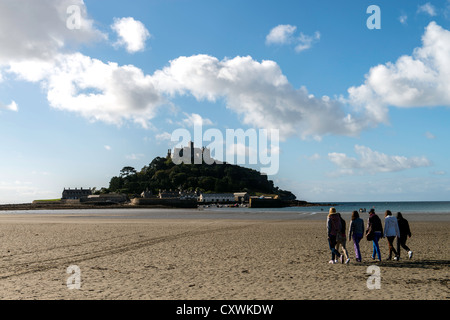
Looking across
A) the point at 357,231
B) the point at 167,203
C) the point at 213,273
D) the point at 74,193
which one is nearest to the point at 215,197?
the point at 167,203

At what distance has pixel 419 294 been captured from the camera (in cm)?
852

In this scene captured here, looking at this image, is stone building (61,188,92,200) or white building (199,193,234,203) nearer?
white building (199,193,234,203)

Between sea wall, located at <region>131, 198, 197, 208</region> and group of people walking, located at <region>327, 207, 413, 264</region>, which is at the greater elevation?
group of people walking, located at <region>327, 207, 413, 264</region>

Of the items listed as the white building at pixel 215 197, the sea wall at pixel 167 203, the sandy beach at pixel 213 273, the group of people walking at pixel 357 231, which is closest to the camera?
the sandy beach at pixel 213 273

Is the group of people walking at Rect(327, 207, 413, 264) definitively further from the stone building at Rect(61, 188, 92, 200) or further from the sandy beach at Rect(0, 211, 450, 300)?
the stone building at Rect(61, 188, 92, 200)

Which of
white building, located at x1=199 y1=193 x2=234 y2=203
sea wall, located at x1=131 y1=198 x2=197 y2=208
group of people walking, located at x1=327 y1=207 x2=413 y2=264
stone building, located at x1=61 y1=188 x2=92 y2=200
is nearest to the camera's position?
group of people walking, located at x1=327 y1=207 x2=413 y2=264

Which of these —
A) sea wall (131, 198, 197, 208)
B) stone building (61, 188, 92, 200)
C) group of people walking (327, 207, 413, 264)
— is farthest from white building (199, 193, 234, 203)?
group of people walking (327, 207, 413, 264)

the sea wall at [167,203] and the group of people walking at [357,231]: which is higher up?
the group of people walking at [357,231]

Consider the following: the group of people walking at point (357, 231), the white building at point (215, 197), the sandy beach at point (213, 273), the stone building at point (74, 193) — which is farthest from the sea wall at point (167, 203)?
the group of people walking at point (357, 231)

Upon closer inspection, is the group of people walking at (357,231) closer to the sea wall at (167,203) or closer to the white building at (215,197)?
the sea wall at (167,203)

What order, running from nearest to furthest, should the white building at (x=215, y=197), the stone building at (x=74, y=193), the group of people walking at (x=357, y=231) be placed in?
1. the group of people walking at (x=357, y=231)
2. the white building at (x=215, y=197)
3. the stone building at (x=74, y=193)

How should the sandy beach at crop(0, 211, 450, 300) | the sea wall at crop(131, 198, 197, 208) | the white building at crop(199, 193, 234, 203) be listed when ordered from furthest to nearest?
1. the white building at crop(199, 193, 234, 203)
2. the sea wall at crop(131, 198, 197, 208)
3. the sandy beach at crop(0, 211, 450, 300)

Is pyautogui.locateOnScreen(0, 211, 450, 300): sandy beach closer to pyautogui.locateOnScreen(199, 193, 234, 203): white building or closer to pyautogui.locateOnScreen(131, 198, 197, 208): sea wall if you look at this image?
pyautogui.locateOnScreen(131, 198, 197, 208): sea wall
